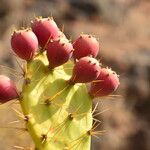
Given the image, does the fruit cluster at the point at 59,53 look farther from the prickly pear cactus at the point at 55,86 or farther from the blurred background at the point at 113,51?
the blurred background at the point at 113,51

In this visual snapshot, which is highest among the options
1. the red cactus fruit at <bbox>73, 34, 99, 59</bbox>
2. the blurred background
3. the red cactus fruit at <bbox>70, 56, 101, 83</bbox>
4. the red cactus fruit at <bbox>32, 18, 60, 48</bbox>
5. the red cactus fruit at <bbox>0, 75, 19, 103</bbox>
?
the red cactus fruit at <bbox>32, 18, 60, 48</bbox>

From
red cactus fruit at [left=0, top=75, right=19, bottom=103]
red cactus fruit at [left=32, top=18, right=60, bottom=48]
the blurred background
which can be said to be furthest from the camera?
the blurred background

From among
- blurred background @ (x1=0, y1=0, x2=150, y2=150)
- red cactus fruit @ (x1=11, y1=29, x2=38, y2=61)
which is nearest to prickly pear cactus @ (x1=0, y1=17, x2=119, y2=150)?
red cactus fruit @ (x1=11, y1=29, x2=38, y2=61)

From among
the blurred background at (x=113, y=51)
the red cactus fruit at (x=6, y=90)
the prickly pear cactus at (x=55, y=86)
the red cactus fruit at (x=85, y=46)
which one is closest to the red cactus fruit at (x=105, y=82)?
the prickly pear cactus at (x=55, y=86)

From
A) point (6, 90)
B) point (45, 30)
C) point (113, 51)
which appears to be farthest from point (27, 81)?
point (113, 51)

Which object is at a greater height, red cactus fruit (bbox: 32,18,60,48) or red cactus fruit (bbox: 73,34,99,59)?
red cactus fruit (bbox: 32,18,60,48)

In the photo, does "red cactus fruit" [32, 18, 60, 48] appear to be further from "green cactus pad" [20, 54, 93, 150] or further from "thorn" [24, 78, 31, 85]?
"thorn" [24, 78, 31, 85]

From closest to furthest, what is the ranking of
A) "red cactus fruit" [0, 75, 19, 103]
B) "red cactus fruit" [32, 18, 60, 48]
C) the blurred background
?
"red cactus fruit" [0, 75, 19, 103] → "red cactus fruit" [32, 18, 60, 48] → the blurred background

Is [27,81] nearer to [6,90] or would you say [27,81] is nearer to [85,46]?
[6,90]
